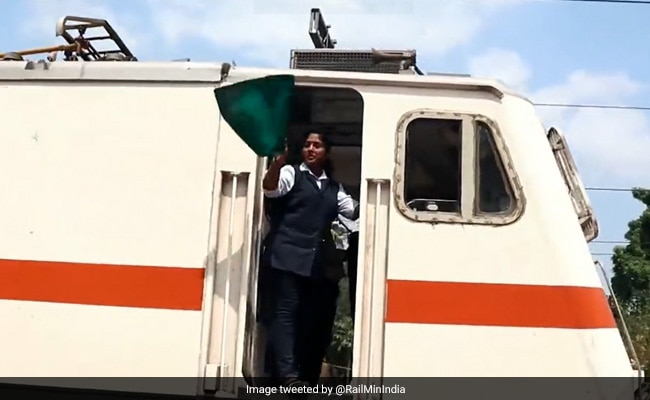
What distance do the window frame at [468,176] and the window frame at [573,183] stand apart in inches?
19.9

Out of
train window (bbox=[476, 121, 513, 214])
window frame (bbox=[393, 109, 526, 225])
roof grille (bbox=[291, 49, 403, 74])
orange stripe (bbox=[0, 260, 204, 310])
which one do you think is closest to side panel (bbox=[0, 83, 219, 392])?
orange stripe (bbox=[0, 260, 204, 310])

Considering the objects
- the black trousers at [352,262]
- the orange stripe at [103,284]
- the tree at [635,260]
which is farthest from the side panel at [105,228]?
the tree at [635,260]

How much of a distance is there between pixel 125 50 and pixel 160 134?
4.85ft

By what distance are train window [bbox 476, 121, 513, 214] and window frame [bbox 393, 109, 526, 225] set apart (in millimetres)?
15

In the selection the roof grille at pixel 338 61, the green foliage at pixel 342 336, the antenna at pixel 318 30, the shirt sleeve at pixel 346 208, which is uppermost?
the antenna at pixel 318 30

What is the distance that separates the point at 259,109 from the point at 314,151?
0.78 m

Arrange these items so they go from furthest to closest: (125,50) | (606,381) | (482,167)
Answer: (125,50) → (482,167) → (606,381)

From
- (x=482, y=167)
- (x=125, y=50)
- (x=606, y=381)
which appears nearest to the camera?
(x=606, y=381)

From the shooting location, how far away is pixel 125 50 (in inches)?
230

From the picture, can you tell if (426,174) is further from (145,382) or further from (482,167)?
(145,382)

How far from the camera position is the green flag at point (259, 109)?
423cm

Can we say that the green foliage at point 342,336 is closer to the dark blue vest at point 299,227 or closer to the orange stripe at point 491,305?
the dark blue vest at point 299,227

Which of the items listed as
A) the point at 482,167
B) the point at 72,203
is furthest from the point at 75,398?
the point at 482,167

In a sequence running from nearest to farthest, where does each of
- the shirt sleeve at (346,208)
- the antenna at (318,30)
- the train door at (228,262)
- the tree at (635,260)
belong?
the train door at (228,262)
the shirt sleeve at (346,208)
the antenna at (318,30)
the tree at (635,260)
